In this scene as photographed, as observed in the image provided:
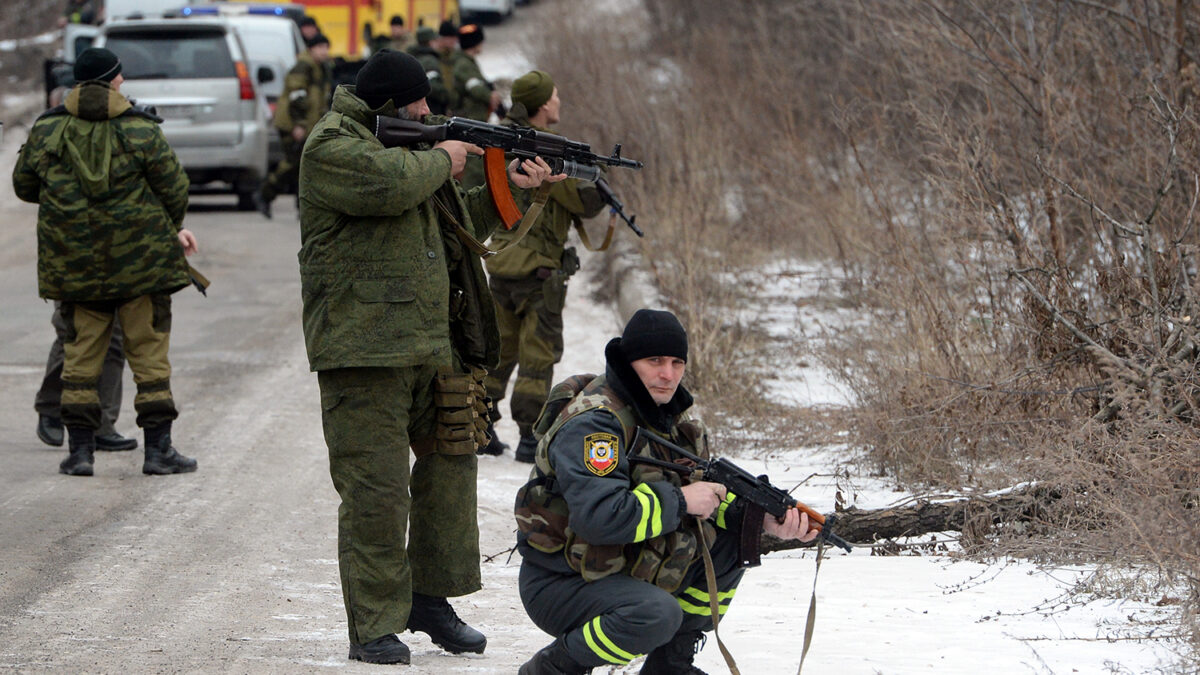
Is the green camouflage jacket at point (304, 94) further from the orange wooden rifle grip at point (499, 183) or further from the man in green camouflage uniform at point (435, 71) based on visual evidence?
the orange wooden rifle grip at point (499, 183)

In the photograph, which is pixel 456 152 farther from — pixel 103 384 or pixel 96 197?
pixel 103 384

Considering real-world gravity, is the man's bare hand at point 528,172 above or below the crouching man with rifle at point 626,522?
above

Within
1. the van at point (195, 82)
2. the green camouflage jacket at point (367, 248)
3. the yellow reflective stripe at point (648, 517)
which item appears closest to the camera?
the yellow reflective stripe at point (648, 517)

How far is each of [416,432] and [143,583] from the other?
137 cm

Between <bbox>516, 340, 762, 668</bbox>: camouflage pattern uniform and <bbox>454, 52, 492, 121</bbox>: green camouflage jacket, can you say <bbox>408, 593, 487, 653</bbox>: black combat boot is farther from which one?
<bbox>454, 52, 492, 121</bbox>: green camouflage jacket

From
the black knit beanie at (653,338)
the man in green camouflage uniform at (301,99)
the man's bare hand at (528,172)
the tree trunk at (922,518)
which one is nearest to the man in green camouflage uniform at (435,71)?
the man in green camouflage uniform at (301,99)

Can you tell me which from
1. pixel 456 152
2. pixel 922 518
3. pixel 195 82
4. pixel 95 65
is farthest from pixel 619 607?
pixel 195 82

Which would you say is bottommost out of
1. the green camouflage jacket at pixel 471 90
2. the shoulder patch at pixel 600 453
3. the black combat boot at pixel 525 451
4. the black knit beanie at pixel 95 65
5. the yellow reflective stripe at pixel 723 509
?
the black combat boot at pixel 525 451

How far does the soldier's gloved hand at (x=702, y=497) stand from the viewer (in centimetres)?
389

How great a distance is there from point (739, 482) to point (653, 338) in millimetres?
426

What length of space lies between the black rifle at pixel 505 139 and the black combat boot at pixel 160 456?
9.01 feet

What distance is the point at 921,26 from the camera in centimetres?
920

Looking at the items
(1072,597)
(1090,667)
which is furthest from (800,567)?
(1090,667)

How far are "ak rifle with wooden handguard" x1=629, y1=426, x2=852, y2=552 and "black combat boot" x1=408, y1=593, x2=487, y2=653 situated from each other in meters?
0.94
